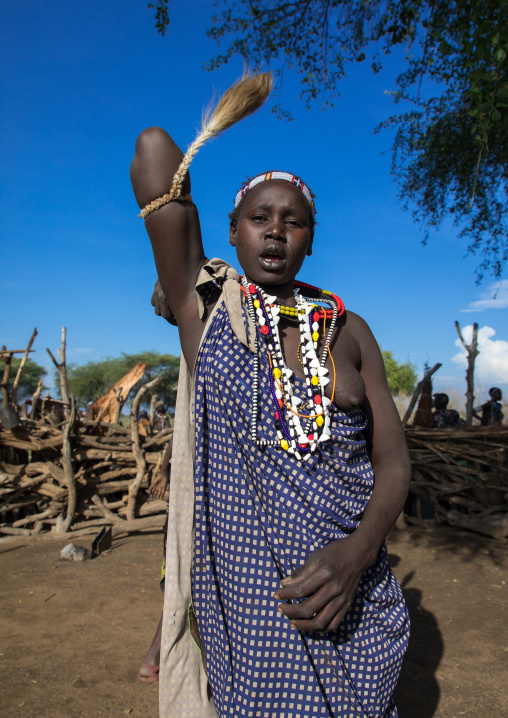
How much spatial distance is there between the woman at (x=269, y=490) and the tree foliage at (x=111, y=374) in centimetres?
3243

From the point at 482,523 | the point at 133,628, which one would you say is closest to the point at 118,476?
the point at 133,628

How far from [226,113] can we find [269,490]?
39.7 inches

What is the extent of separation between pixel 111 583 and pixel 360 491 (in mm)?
4465

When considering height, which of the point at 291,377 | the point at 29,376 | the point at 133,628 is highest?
the point at 29,376

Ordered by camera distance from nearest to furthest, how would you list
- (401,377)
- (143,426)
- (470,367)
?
(470,367) < (143,426) < (401,377)

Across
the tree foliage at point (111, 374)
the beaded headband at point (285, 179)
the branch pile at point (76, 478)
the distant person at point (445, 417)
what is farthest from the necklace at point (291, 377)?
the tree foliage at point (111, 374)

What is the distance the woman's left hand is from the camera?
1.23 metres

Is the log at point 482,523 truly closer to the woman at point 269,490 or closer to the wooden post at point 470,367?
the wooden post at point 470,367

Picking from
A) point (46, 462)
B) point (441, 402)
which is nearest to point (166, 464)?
point (46, 462)

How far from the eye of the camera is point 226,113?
4.74 feet

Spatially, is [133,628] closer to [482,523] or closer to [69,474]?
[69,474]

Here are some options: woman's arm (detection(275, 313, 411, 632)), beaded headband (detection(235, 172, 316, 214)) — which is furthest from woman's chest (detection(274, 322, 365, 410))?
beaded headband (detection(235, 172, 316, 214))

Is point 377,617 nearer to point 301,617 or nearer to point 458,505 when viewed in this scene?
point 301,617

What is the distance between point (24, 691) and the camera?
3.16m
